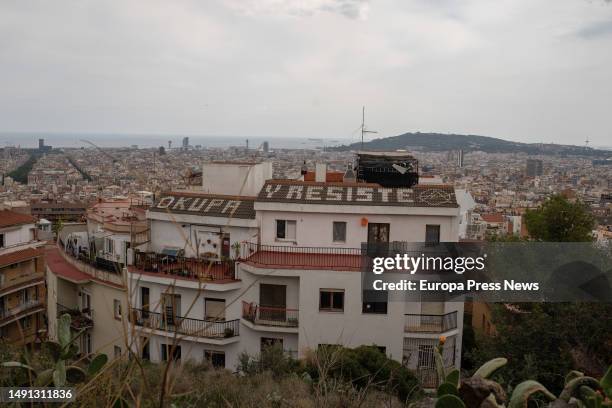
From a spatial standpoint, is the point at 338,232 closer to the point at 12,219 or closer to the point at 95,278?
the point at 95,278

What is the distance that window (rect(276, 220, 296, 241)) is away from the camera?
15.5 metres

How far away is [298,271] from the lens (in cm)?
1377

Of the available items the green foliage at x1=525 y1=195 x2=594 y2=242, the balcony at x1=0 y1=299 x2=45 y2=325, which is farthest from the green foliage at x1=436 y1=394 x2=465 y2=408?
the balcony at x1=0 y1=299 x2=45 y2=325

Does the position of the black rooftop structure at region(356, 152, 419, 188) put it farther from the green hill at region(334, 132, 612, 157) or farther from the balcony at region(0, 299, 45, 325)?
the green hill at region(334, 132, 612, 157)

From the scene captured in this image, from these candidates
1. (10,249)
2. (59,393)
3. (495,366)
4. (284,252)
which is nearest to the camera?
(59,393)

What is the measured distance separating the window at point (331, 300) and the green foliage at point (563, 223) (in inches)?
300

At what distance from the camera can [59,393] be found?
441 centimetres

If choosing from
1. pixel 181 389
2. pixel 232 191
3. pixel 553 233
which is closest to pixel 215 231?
pixel 232 191

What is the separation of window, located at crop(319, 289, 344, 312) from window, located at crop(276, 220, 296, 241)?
2.22 m

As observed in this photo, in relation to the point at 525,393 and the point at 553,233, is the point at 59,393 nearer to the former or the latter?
the point at 525,393

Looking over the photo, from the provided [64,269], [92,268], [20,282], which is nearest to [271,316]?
[92,268]

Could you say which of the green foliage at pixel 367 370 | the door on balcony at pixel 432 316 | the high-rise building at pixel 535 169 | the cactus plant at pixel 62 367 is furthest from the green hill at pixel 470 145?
the cactus plant at pixel 62 367

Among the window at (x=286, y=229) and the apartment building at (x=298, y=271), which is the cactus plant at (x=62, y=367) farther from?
the window at (x=286, y=229)

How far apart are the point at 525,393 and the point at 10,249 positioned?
22.2 meters
